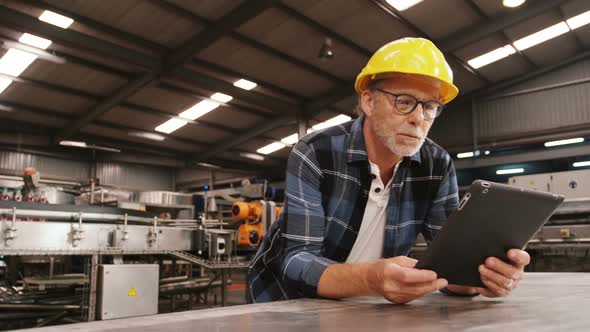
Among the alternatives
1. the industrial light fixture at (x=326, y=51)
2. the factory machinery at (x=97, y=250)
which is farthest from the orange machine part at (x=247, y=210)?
the industrial light fixture at (x=326, y=51)

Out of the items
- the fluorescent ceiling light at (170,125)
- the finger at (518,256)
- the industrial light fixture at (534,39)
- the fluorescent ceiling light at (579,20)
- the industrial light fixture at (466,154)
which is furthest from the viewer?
the fluorescent ceiling light at (170,125)

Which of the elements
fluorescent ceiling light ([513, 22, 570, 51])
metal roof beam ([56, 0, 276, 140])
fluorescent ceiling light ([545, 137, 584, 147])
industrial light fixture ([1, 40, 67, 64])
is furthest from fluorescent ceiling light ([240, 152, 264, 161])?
fluorescent ceiling light ([545, 137, 584, 147])

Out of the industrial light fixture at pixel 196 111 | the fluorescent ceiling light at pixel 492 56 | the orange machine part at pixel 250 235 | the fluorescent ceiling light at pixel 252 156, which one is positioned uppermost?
the fluorescent ceiling light at pixel 492 56

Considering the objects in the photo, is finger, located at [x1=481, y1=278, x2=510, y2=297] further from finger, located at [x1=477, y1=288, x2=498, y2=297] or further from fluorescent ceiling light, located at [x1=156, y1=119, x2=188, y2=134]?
fluorescent ceiling light, located at [x1=156, y1=119, x2=188, y2=134]

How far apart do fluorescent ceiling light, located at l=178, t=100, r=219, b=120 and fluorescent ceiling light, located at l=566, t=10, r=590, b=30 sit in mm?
7108

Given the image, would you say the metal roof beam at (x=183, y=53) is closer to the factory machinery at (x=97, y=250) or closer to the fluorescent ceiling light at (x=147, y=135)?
the fluorescent ceiling light at (x=147, y=135)

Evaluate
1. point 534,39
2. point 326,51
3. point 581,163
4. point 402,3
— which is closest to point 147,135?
point 326,51

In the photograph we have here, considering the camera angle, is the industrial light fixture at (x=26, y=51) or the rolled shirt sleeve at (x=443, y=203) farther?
the industrial light fixture at (x=26, y=51)

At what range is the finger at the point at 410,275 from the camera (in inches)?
35.5

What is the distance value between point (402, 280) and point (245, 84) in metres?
8.53

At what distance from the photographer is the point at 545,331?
0.65 meters

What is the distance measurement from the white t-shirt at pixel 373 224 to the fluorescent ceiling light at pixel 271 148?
11218mm

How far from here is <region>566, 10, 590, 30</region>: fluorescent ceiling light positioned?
8078 mm

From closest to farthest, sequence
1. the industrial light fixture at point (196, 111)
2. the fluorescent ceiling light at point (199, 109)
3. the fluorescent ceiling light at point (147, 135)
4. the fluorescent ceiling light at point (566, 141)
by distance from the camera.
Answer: the fluorescent ceiling light at point (566, 141) → the industrial light fixture at point (196, 111) → the fluorescent ceiling light at point (199, 109) → the fluorescent ceiling light at point (147, 135)
